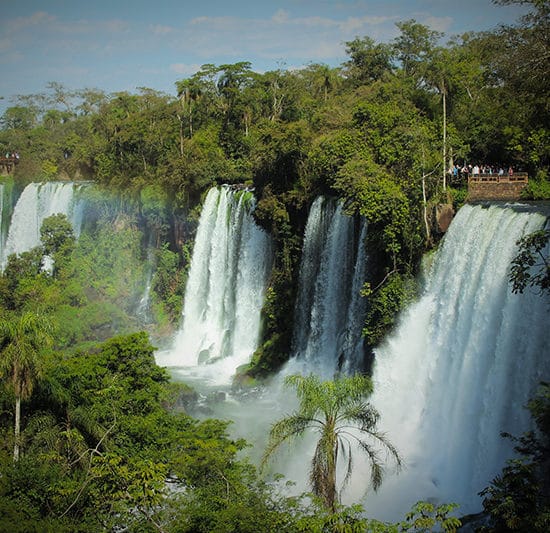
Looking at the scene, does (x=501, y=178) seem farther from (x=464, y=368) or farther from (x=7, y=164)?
(x=7, y=164)

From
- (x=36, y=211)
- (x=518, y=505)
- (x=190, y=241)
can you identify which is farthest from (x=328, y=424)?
(x=36, y=211)

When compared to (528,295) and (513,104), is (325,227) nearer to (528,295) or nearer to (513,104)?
(513,104)

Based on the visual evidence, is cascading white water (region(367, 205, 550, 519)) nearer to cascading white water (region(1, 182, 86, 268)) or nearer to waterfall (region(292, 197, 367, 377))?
waterfall (region(292, 197, 367, 377))

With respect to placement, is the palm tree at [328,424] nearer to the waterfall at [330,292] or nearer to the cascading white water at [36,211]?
the waterfall at [330,292]

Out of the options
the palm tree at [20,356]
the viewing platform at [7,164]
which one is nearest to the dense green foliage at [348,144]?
the viewing platform at [7,164]

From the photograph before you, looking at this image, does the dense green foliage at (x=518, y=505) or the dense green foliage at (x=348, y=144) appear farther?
the dense green foliage at (x=348, y=144)

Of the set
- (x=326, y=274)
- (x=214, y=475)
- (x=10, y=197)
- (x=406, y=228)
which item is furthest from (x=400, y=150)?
(x=10, y=197)
